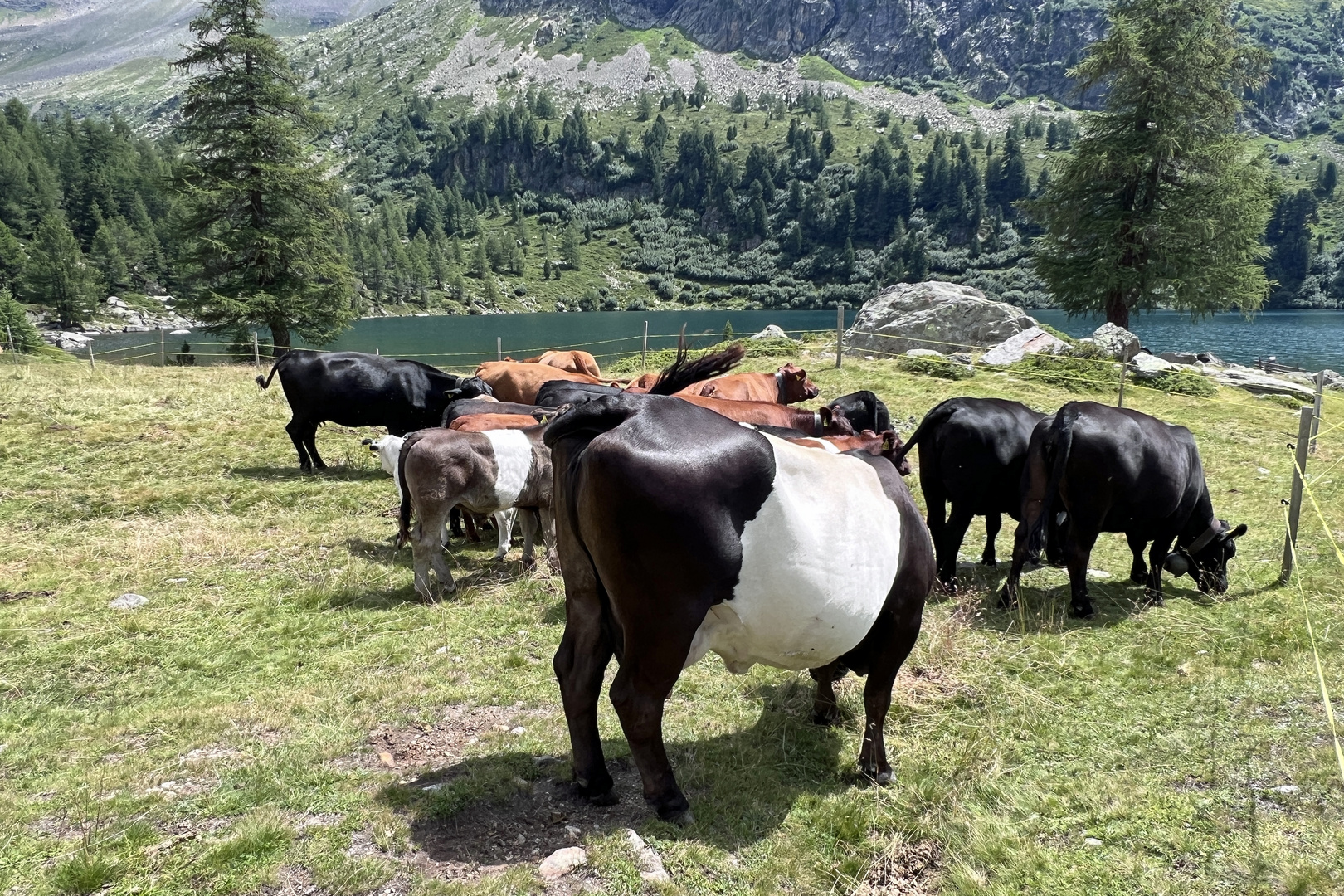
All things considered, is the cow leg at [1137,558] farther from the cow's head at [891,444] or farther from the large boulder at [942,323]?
the large boulder at [942,323]

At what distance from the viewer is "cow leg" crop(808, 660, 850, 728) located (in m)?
5.07

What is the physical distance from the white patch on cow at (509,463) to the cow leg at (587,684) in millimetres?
4137

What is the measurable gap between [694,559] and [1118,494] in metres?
5.76

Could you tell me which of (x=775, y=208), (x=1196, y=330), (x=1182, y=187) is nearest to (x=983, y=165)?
(x=775, y=208)

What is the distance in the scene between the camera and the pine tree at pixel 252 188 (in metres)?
27.3

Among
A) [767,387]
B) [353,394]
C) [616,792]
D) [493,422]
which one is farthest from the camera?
[767,387]

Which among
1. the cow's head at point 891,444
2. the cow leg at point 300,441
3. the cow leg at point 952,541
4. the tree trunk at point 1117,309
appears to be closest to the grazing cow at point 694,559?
the cow's head at point 891,444

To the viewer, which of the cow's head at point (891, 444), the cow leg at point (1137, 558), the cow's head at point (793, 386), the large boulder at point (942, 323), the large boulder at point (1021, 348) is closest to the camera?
the cow's head at point (891, 444)

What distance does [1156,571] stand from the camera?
8.08 meters

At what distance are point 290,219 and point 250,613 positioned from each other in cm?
2573

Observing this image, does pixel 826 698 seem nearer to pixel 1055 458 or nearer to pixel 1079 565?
pixel 1079 565

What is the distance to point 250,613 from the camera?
278 inches

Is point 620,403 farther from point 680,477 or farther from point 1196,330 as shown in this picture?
point 1196,330

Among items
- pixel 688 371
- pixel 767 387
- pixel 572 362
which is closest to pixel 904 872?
pixel 688 371
